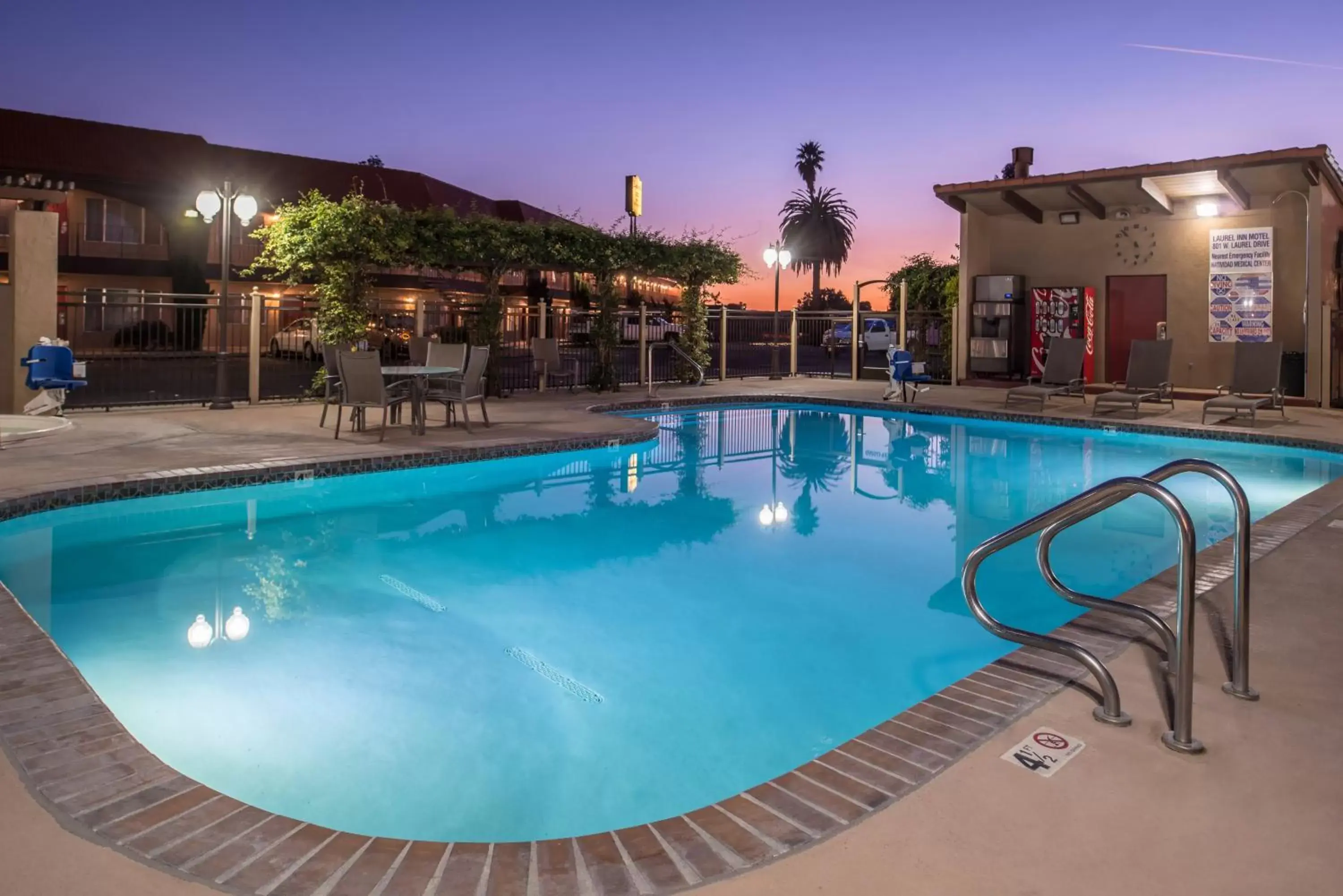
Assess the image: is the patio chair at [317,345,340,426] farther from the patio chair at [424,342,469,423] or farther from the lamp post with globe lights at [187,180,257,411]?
the lamp post with globe lights at [187,180,257,411]

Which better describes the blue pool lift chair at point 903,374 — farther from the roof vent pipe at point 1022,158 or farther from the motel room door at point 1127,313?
the roof vent pipe at point 1022,158

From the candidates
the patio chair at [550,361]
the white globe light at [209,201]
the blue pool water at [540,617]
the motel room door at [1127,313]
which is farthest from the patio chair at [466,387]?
the motel room door at [1127,313]

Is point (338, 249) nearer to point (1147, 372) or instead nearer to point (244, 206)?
point (244, 206)

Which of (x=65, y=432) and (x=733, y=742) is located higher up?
(x=65, y=432)

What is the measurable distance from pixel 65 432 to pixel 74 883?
9.68m

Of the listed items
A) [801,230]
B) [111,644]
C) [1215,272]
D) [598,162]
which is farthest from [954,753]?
[801,230]

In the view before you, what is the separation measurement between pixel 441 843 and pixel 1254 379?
13.9m

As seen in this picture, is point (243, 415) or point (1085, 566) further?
point (243, 415)

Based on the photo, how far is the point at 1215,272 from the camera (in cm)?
1591

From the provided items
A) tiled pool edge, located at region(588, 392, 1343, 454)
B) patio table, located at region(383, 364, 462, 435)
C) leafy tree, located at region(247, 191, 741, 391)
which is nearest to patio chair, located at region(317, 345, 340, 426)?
→ patio table, located at region(383, 364, 462, 435)

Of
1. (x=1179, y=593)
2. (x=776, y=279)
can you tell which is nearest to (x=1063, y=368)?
(x=776, y=279)

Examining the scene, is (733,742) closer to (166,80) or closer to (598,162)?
(598,162)

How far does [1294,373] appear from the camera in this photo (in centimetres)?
1478

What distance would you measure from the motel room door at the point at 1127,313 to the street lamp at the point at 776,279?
696cm
